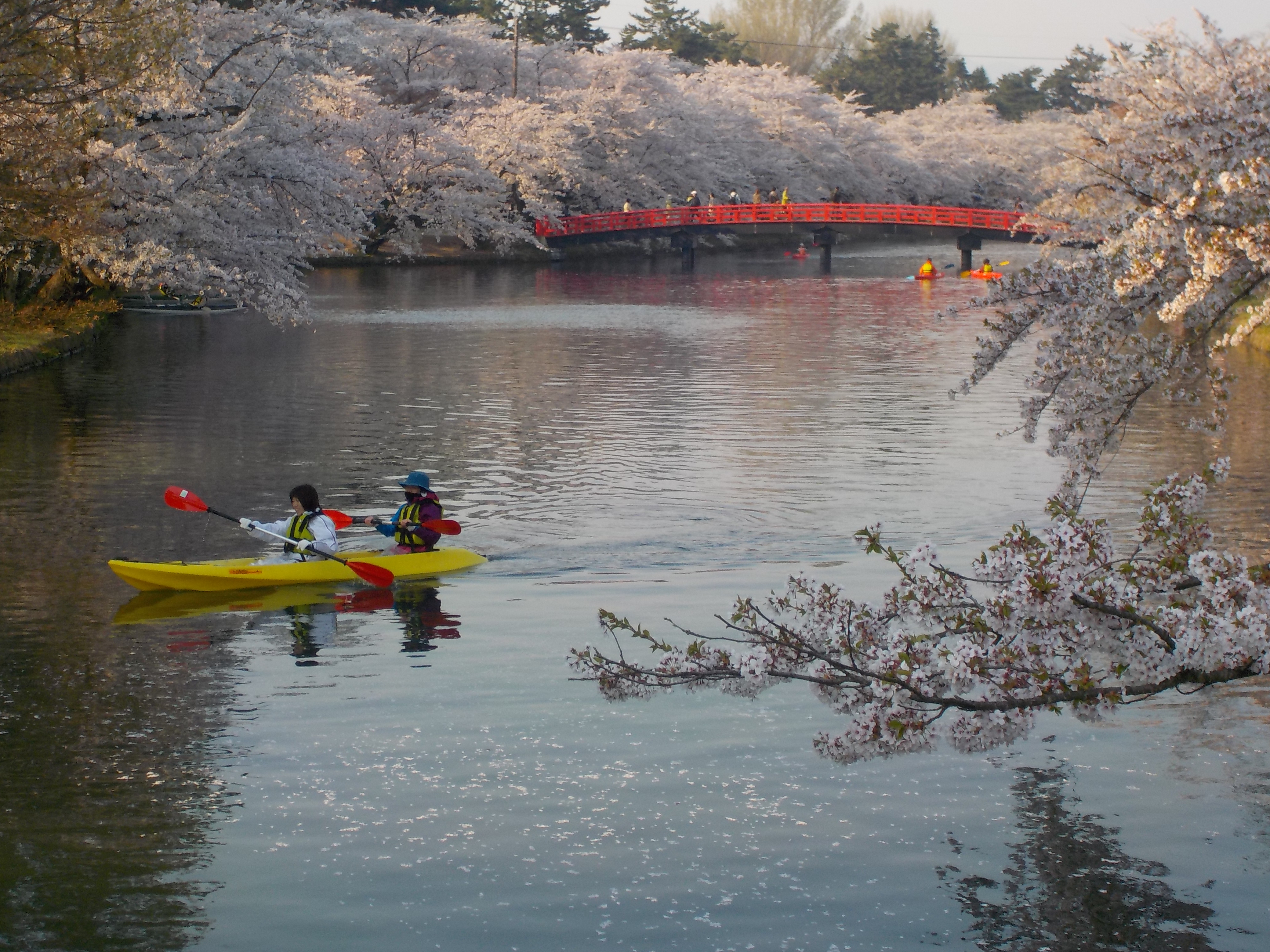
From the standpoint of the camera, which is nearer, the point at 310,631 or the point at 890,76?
the point at 310,631

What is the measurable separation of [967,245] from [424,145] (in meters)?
22.8

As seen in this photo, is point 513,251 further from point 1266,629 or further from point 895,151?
point 1266,629

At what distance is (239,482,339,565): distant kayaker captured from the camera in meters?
14.4

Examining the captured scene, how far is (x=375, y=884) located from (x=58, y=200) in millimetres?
17951

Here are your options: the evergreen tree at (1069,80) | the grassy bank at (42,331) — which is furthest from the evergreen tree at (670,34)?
the grassy bank at (42,331)

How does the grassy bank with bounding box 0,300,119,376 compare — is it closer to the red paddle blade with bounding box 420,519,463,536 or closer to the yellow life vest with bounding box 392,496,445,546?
the yellow life vest with bounding box 392,496,445,546

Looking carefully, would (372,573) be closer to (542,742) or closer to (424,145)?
(542,742)

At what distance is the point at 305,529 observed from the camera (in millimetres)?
14500

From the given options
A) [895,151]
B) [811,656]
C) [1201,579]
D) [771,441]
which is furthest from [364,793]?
[895,151]

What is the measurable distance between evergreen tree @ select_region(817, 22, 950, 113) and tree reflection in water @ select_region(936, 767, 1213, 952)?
11002 centimetres

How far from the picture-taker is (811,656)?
297 inches

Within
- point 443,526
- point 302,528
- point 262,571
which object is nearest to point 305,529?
point 302,528

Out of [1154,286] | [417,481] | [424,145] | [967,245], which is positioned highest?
[424,145]

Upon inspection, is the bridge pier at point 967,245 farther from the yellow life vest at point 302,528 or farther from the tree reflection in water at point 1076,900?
the tree reflection in water at point 1076,900
